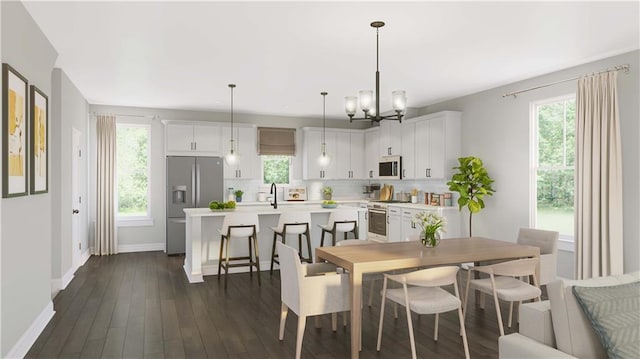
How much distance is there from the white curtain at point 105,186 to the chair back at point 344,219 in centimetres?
411

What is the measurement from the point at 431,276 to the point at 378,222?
211 inches

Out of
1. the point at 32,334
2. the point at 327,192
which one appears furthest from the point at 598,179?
the point at 32,334

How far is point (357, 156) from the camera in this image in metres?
9.50

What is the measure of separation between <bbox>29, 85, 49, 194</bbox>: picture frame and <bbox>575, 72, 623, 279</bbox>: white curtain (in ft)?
18.2

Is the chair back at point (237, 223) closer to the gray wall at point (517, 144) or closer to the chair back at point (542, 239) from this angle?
the chair back at point (542, 239)

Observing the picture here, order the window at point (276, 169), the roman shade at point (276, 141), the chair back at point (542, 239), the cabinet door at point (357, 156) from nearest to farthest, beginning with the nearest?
the chair back at point (542, 239)
the roman shade at point (276, 141)
the window at point (276, 169)
the cabinet door at point (357, 156)

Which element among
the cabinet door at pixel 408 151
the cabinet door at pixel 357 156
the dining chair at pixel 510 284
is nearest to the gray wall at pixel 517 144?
the cabinet door at pixel 408 151

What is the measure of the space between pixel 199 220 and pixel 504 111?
179 inches

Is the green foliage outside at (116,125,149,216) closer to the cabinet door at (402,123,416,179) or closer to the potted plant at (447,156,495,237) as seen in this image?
the cabinet door at (402,123,416,179)

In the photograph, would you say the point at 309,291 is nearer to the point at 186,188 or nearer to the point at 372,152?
the point at 186,188

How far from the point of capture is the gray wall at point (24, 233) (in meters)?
3.04

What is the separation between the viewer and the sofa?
2014 mm

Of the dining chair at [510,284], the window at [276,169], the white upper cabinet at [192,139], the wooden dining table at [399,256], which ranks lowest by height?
the dining chair at [510,284]

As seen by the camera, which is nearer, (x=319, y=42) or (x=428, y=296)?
(x=428, y=296)
